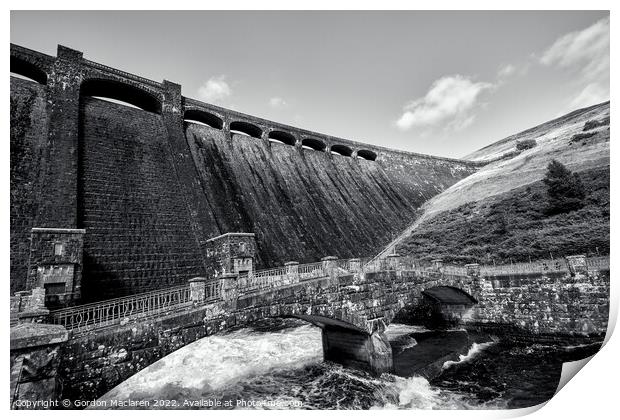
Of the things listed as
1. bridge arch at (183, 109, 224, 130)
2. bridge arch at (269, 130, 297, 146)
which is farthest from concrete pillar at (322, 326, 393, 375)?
bridge arch at (269, 130, 297, 146)

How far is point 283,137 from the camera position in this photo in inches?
1427

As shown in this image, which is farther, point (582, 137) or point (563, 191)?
point (582, 137)

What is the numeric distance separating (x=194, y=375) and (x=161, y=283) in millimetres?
5234

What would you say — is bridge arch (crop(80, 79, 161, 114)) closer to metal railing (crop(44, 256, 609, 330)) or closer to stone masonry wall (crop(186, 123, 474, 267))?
stone masonry wall (crop(186, 123, 474, 267))

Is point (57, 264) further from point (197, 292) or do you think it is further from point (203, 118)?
point (203, 118)

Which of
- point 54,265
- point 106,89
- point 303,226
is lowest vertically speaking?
point 54,265

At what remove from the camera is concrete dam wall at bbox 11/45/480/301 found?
15.5 metres

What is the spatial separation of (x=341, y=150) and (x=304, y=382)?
Answer: 33.2m

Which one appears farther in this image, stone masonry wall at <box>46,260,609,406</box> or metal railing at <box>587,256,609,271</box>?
metal railing at <box>587,256,609,271</box>

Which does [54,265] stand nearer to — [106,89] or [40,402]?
[40,402]

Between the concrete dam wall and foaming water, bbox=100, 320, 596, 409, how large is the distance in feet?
14.8

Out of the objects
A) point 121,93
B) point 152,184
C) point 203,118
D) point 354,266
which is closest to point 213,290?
point 354,266

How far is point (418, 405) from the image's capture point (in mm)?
10516

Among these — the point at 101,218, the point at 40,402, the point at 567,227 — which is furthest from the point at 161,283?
the point at 567,227
